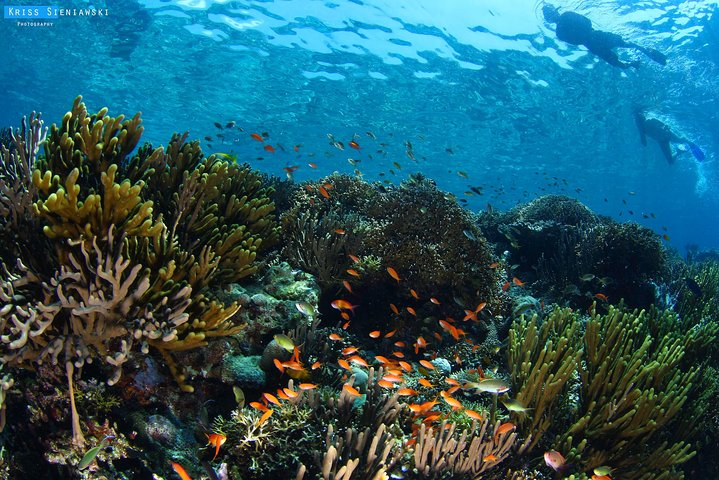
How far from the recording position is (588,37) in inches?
850

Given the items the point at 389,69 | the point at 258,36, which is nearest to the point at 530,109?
the point at 389,69

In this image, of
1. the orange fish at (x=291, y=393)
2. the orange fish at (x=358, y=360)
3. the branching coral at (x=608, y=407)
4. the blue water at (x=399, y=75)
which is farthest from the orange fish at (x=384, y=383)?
the blue water at (x=399, y=75)

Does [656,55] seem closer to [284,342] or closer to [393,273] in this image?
[393,273]

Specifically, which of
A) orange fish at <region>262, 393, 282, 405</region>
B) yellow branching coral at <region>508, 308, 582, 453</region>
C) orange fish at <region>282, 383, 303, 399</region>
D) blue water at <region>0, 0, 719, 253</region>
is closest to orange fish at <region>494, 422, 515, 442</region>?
yellow branching coral at <region>508, 308, 582, 453</region>

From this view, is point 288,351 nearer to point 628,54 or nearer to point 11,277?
point 11,277

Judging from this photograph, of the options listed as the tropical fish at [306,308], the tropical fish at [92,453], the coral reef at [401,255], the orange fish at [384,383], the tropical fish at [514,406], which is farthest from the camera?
the coral reef at [401,255]

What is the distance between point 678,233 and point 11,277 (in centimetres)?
11934

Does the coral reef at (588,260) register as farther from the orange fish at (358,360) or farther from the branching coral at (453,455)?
the branching coral at (453,455)

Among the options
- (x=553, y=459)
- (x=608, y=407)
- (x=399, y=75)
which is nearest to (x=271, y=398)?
(x=553, y=459)

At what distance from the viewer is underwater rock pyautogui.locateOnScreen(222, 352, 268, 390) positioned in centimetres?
369

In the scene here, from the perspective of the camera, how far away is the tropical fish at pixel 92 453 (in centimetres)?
247

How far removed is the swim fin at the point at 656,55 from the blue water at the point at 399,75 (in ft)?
1.46

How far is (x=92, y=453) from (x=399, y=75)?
29759mm

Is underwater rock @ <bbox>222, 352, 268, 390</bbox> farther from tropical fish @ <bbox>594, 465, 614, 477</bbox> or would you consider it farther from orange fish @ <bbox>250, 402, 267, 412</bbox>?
tropical fish @ <bbox>594, 465, 614, 477</bbox>
